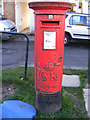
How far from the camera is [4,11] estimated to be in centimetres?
1414

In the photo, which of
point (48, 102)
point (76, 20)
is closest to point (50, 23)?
point (48, 102)

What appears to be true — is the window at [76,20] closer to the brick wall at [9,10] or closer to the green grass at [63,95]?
the green grass at [63,95]

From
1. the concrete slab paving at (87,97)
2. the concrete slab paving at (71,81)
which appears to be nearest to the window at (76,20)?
the concrete slab paving at (71,81)

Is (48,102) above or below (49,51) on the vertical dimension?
below

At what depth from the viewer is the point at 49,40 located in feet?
10.6

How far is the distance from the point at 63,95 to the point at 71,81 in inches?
39.4

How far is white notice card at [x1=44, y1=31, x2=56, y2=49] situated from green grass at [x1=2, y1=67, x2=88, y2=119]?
4.29 ft

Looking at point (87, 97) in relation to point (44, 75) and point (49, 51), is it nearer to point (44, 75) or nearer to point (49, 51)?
point (44, 75)

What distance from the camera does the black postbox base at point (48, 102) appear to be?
3527 millimetres

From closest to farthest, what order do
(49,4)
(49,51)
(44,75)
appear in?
(49,4), (49,51), (44,75)

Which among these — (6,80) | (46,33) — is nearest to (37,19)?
(46,33)

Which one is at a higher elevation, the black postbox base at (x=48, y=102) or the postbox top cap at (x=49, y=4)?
the postbox top cap at (x=49, y=4)

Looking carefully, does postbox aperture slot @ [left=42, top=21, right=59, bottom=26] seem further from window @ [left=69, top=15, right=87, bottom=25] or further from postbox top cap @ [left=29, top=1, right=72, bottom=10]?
window @ [left=69, top=15, right=87, bottom=25]

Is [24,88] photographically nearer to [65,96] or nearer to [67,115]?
[65,96]
